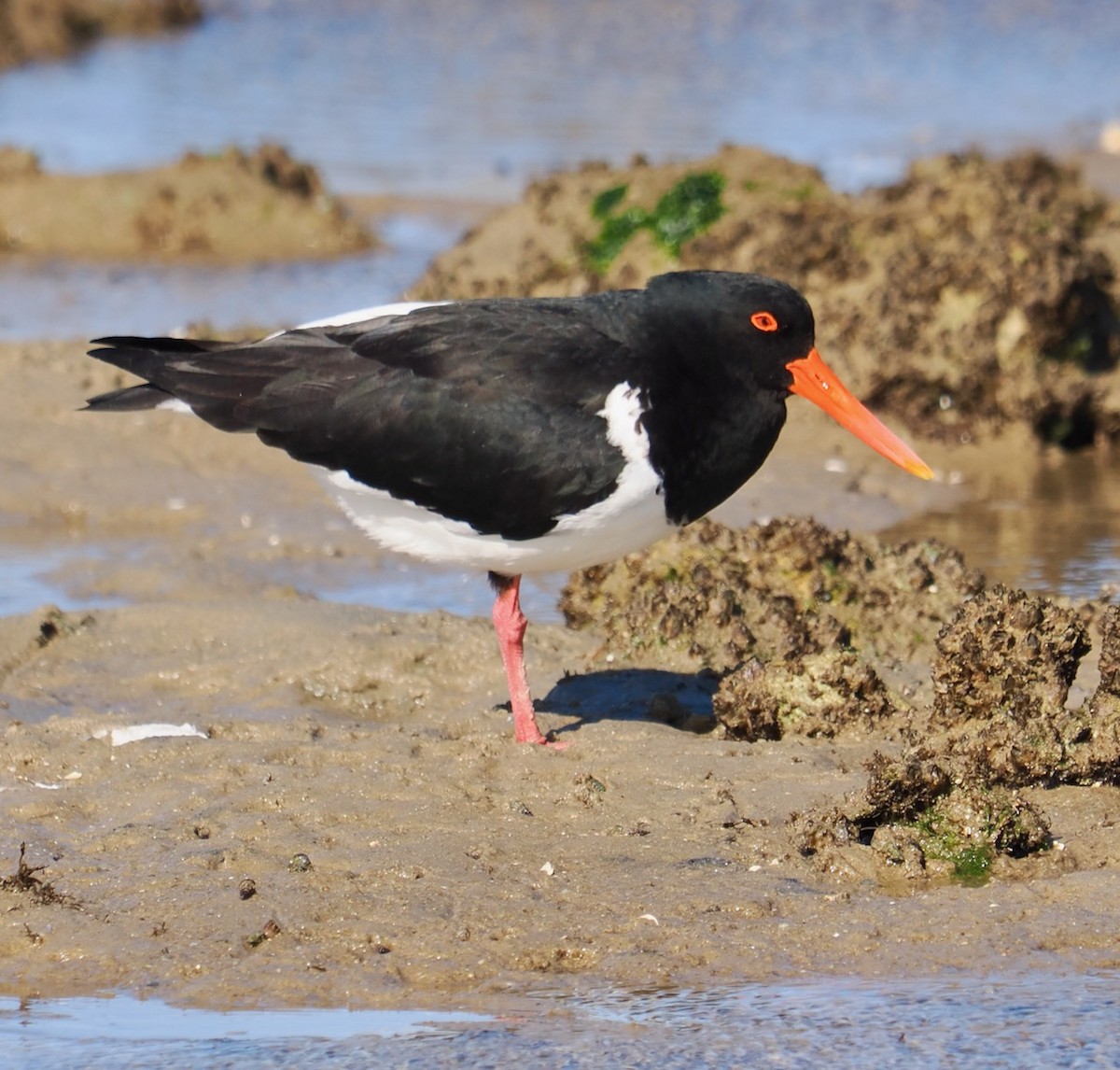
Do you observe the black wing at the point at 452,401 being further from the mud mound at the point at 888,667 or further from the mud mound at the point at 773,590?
the mud mound at the point at 773,590

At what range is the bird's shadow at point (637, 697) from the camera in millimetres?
6250

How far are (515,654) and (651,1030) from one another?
231 centimetres

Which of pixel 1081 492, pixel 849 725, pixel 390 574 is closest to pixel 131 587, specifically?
pixel 390 574

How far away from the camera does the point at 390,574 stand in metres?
8.41

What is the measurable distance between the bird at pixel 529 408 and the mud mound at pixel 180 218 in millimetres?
9297

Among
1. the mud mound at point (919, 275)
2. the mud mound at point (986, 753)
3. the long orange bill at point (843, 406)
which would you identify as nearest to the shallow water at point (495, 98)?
the mud mound at point (919, 275)

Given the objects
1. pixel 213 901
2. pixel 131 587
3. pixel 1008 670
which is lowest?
pixel 131 587

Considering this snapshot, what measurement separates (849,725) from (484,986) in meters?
2.13

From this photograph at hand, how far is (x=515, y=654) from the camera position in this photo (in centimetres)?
618

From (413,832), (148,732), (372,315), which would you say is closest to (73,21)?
(372,315)

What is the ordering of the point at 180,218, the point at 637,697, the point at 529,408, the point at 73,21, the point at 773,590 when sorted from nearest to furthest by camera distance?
1. the point at 529,408
2. the point at 637,697
3. the point at 773,590
4. the point at 180,218
5. the point at 73,21

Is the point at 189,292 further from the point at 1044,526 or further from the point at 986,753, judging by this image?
the point at 986,753

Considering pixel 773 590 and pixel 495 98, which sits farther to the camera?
pixel 495 98

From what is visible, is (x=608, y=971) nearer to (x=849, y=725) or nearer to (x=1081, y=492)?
(x=849, y=725)
